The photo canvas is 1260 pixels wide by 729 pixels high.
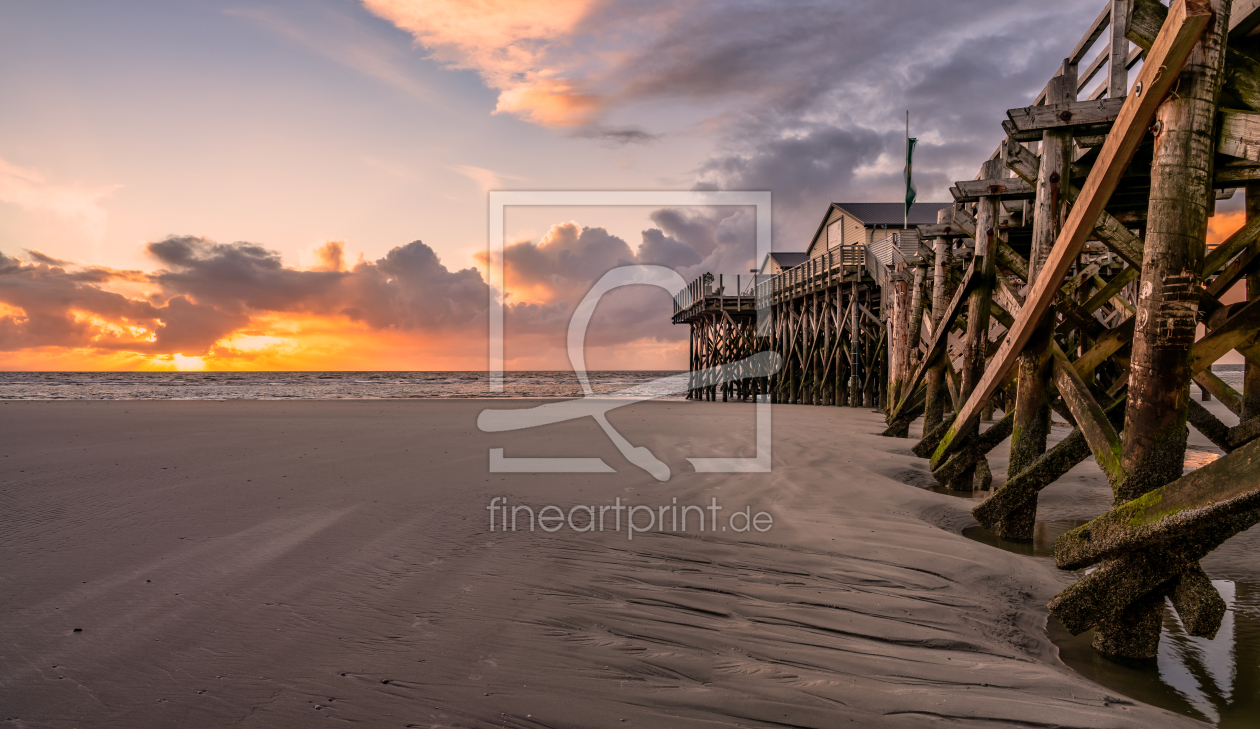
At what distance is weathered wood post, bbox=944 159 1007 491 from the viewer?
20.6ft

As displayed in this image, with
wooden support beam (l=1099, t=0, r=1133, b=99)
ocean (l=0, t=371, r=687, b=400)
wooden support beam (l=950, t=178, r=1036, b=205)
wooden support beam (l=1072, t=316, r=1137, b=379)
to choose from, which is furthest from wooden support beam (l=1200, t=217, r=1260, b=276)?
ocean (l=0, t=371, r=687, b=400)

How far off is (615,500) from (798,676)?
3292 mm

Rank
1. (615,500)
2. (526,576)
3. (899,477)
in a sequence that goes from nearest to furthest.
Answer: (526,576) → (615,500) → (899,477)

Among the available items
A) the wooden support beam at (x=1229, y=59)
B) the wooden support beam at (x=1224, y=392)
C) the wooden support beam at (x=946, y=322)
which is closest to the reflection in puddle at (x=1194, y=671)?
the wooden support beam at (x=1229, y=59)

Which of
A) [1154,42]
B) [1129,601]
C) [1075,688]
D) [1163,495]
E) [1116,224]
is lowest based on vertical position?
→ [1075,688]

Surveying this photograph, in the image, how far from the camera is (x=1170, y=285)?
294 centimetres

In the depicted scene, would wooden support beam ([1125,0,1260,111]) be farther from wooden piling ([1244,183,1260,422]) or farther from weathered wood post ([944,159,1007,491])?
weathered wood post ([944,159,1007,491])

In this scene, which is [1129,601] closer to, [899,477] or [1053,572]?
[1053,572]

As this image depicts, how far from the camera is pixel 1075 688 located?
2639 mm

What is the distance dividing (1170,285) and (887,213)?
3024 centimetres

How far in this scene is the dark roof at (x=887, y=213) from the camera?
28.9 meters

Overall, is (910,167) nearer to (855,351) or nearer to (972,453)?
(855,351)

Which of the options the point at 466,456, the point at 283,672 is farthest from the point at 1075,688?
the point at 466,456

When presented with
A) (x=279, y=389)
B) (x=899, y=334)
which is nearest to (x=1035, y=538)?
(x=899, y=334)
